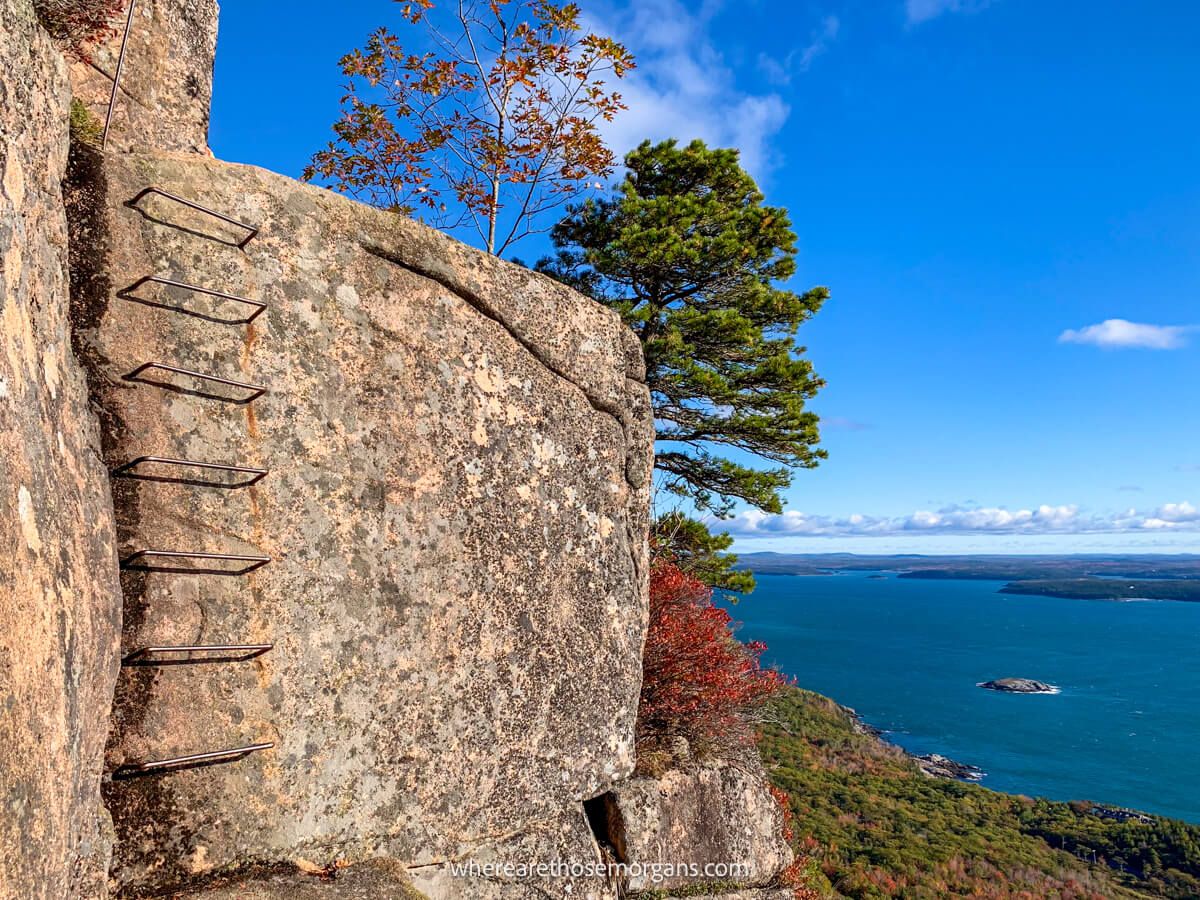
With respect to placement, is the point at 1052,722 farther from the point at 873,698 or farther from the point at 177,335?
the point at 177,335

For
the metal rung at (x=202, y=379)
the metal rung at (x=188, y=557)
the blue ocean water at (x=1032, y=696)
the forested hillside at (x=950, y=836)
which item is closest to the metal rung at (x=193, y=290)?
the metal rung at (x=202, y=379)

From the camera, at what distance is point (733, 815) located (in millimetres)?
6594

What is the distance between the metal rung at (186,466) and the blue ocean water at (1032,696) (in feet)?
143

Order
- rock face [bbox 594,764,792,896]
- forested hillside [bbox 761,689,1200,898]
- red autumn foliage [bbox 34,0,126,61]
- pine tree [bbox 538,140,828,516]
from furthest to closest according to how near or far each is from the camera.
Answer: forested hillside [bbox 761,689,1200,898]
pine tree [bbox 538,140,828,516]
rock face [bbox 594,764,792,896]
red autumn foliage [bbox 34,0,126,61]

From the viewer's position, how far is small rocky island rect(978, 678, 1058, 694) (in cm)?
8807

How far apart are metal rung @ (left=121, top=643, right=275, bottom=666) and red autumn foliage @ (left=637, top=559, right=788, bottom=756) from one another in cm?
406

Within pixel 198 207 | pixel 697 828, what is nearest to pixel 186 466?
pixel 198 207

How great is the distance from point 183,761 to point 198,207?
8.49 ft

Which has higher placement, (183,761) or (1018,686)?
(183,761)

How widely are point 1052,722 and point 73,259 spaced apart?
294 feet

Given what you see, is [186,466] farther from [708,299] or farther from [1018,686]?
[1018,686]

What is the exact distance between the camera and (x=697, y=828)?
626 cm

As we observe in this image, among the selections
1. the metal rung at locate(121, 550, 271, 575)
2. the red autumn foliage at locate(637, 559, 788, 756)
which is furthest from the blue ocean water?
the metal rung at locate(121, 550, 271, 575)

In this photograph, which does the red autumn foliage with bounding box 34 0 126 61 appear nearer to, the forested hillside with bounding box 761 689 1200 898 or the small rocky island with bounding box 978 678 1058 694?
the forested hillside with bounding box 761 689 1200 898
